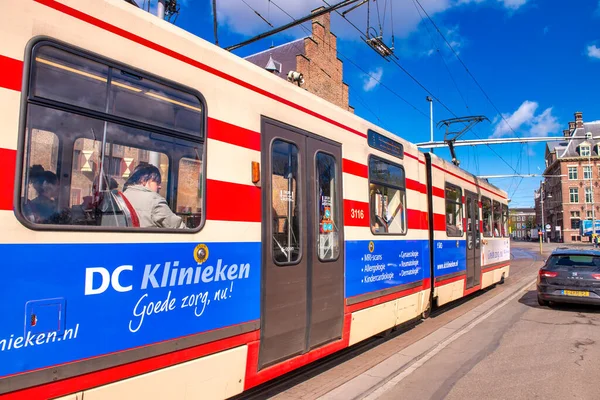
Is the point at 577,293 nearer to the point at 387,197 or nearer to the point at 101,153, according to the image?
the point at 387,197

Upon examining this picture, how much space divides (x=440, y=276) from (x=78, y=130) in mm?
7407

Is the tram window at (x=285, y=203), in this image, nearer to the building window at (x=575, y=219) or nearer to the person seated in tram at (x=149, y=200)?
the person seated in tram at (x=149, y=200)

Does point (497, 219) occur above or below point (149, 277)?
above

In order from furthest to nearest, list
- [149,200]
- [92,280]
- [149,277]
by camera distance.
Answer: [149,200]
[149,277]
[92,280]

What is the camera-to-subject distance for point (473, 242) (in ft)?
35.6

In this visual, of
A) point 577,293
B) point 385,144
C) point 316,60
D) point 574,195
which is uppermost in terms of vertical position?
point 316,60

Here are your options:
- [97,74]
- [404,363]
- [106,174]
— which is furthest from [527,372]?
[97,74]

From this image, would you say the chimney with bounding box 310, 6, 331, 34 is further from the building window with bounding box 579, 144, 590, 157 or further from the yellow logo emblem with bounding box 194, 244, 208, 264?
the building window with bounding box 579, 144, 590, 157

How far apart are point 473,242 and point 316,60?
16336 mm

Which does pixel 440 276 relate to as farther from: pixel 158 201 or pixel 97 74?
pixel 97 74

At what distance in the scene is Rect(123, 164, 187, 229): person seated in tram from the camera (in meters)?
3.10

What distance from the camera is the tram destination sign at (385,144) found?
6.28 m

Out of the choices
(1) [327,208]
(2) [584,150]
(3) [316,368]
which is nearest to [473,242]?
(3) [316,368]

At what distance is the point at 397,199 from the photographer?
22.6 feet
